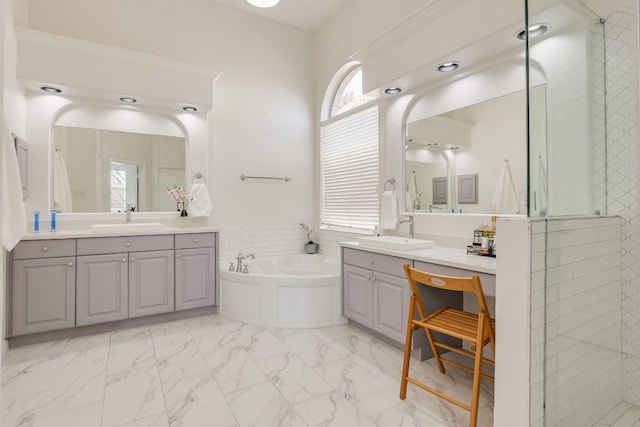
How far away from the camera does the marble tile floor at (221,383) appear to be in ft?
6.40

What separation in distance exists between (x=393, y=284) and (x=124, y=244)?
2471mm

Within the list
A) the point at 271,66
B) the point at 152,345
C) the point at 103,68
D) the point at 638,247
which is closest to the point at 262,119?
the point at 271,66

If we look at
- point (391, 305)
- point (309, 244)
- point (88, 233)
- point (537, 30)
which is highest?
point (537, 30)

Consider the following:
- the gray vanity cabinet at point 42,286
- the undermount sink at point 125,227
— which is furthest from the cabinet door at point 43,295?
the undermount sink at point 125,227

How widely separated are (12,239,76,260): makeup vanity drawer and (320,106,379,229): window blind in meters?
2.85

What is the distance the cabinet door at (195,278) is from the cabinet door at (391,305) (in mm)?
1764

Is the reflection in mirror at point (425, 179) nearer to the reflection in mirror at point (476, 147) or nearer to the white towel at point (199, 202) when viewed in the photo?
the reflection in mirror at point (476, 147)

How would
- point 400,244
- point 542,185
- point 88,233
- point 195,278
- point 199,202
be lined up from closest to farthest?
1. point 542,185
2. point 400,244
3. point 88,233
4. point 195,278
5. point 199,202

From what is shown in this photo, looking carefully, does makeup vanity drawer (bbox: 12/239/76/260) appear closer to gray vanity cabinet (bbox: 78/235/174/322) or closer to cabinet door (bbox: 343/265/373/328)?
gray vanity cabinet (bbox: 78/235/174/322)

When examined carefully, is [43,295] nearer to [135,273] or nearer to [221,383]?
[135,273]

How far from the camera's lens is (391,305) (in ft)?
9.04

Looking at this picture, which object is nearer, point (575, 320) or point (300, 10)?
point (575, 320)

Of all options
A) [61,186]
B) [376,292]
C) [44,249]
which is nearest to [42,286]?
[44,249]

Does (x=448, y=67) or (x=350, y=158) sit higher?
(x=448, y=67)
